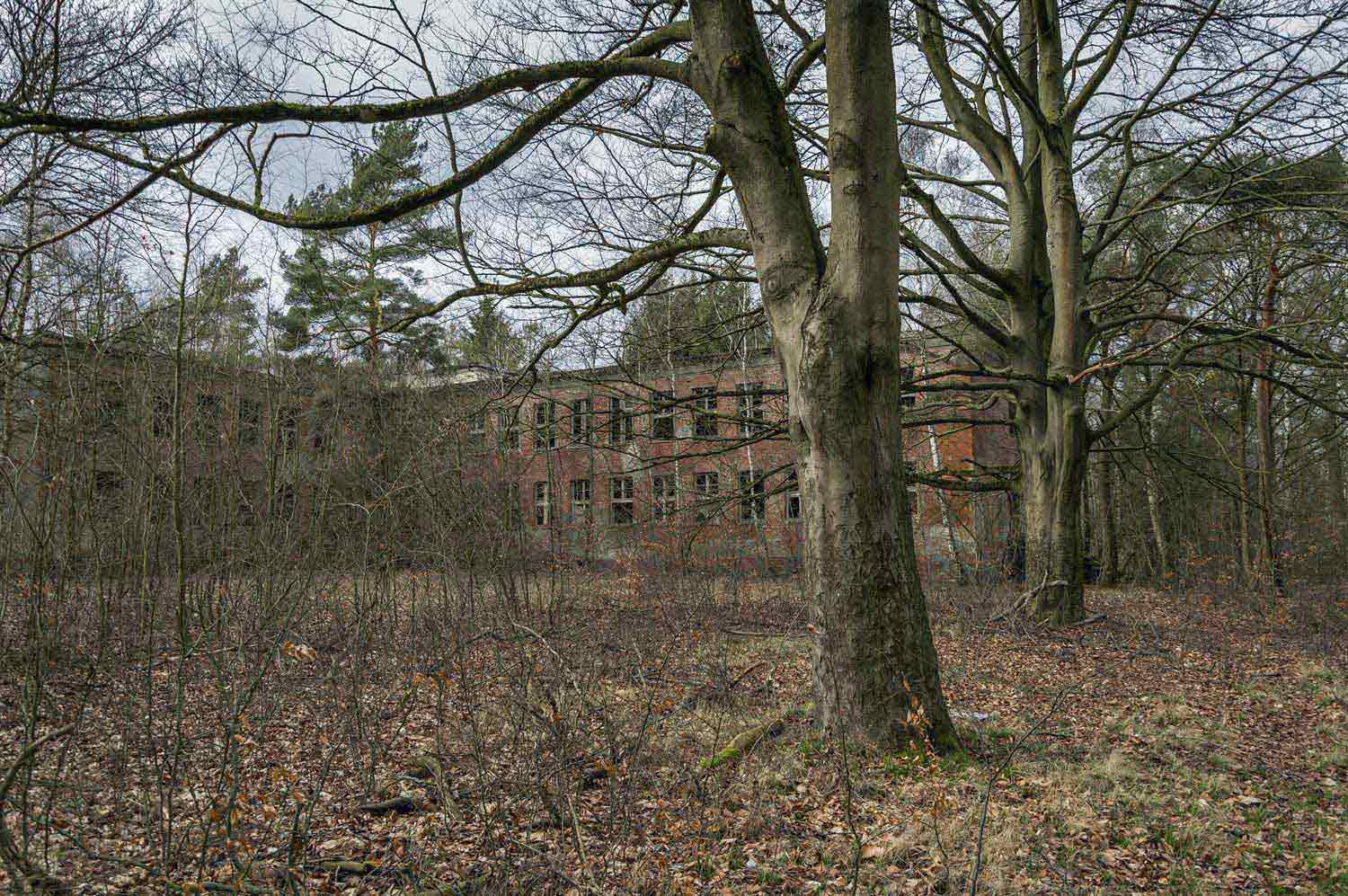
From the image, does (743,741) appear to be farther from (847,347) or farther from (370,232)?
(370,232)

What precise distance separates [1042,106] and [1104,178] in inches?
245

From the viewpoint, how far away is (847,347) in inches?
174

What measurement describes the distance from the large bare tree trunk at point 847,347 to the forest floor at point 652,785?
479mm

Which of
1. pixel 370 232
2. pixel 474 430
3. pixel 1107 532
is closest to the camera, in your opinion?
pixel 370 232

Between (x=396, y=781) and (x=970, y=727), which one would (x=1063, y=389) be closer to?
(x=970, y=727)

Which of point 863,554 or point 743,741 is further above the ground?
point 863,554

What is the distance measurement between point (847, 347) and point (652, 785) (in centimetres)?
270

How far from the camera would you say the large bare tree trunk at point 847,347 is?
4.41 meters

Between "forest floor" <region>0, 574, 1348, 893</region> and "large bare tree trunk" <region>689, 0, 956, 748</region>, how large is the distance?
479 mm

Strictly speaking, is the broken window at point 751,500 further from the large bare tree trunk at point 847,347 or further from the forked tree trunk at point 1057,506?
the large bare tree trunk at point 847,347

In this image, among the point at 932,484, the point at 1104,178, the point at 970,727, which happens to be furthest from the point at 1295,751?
the point at 1104,178

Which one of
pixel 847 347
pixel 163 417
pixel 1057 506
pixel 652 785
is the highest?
pixel 163 417

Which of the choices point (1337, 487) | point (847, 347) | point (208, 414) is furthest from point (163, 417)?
point (1337, 487)

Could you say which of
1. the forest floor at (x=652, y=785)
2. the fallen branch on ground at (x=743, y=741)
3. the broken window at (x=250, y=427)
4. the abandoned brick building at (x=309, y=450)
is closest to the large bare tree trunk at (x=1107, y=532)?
the abandoned brick building at (x=309, y=450)
